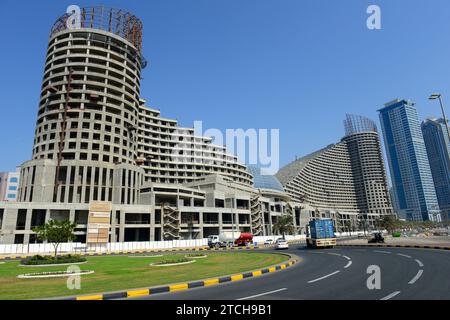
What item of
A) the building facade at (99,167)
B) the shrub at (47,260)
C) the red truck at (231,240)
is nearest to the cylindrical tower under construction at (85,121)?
the building facade at (99,167)

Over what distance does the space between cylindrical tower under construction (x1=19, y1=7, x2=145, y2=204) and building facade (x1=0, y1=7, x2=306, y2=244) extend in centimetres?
25

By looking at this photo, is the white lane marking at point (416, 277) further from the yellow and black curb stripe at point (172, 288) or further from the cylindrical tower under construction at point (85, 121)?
the cylindrical tower under construction at point (85, 121)

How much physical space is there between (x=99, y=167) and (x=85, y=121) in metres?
13.7

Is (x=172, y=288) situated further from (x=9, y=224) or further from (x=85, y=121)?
(x=85, y=121)

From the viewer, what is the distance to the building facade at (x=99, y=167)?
69.2 m

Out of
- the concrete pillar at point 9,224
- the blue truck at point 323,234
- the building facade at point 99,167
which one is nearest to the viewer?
the blue truck at point 323,234

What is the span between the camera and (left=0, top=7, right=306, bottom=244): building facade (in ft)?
227

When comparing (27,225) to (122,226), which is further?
(122,226)

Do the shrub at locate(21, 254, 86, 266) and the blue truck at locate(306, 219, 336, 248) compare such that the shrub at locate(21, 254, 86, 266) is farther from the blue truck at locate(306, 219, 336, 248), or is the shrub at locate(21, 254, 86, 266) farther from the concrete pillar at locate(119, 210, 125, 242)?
the concrete pillar at locate(119, 210, 125, 242)

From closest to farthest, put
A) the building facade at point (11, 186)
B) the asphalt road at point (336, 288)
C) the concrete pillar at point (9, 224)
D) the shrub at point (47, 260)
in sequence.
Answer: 1. the asphalt road at point (336, 288)
2. the shrub at point (47, 260)
3. the concrete pillar at point (9, 224)
4. the building facade at point (11, 186)

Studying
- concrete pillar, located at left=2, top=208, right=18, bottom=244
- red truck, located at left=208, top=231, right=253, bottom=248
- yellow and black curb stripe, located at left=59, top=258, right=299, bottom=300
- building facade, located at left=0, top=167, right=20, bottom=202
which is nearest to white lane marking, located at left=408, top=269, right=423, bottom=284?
yellow and black curb stripe, located at left=59, top=258, right=299, bottom=300

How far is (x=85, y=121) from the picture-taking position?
79750mm

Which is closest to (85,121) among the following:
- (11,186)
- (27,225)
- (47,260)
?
(27,225)

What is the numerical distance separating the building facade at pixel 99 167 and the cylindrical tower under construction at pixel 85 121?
0.25 m
